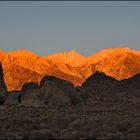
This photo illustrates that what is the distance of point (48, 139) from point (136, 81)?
3280 inches

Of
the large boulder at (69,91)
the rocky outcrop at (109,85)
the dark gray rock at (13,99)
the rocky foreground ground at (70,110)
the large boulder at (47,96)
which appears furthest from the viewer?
the rocky outcrop at (109,85)

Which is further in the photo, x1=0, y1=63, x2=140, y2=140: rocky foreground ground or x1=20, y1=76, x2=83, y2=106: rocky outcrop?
x1=20, y1=76, x2=83, y2=106: rocky outcrop

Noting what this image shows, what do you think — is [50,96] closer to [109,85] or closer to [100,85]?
[100,85]

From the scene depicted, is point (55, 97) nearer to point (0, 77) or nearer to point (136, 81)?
point (0, 77)

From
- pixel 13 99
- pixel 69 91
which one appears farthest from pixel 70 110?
pixel 13 99

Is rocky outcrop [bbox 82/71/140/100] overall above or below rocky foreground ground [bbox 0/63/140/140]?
below

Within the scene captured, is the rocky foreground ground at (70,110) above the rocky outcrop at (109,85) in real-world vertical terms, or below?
above

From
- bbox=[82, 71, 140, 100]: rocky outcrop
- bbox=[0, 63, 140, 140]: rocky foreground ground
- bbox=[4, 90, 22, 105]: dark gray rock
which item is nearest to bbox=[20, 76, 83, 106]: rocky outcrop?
bbox=[0, 63, 140, 140]: rocky foreground ground

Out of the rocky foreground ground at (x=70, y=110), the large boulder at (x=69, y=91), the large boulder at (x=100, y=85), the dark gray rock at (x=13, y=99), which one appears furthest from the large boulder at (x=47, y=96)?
the large boulder at (x=100, y=85)

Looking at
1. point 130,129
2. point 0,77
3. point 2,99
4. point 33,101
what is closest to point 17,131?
point 130,129

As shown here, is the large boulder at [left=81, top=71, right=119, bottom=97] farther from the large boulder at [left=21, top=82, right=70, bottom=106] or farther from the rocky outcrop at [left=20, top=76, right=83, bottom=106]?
the large boulder at [left=21, top=82, right=70, bottom=106]

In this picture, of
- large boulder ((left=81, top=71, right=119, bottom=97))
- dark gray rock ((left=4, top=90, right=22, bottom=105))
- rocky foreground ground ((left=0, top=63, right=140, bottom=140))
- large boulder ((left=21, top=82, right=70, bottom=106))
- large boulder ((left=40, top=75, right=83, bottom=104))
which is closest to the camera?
rocky foreground ground ((left=0, top=63, right=140, bottom=140))

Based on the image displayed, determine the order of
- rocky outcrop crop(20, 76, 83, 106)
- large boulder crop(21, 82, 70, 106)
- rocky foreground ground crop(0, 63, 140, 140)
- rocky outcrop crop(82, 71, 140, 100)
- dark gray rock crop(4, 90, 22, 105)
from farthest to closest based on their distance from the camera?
rocky outcrop crop(82, 71, 140, 100) → dark gray rock crop(4, 90, 22, 105) → large boulder crop(21, 82, 70, 106) → rocky outcrop crop(20, 76, 83, 106) → rocky foreground ground crop(0, 63, 140, 140)

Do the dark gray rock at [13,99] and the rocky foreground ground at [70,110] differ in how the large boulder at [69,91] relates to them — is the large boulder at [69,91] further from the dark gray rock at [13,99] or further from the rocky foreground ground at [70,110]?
the dark gray rock at [13,99]
